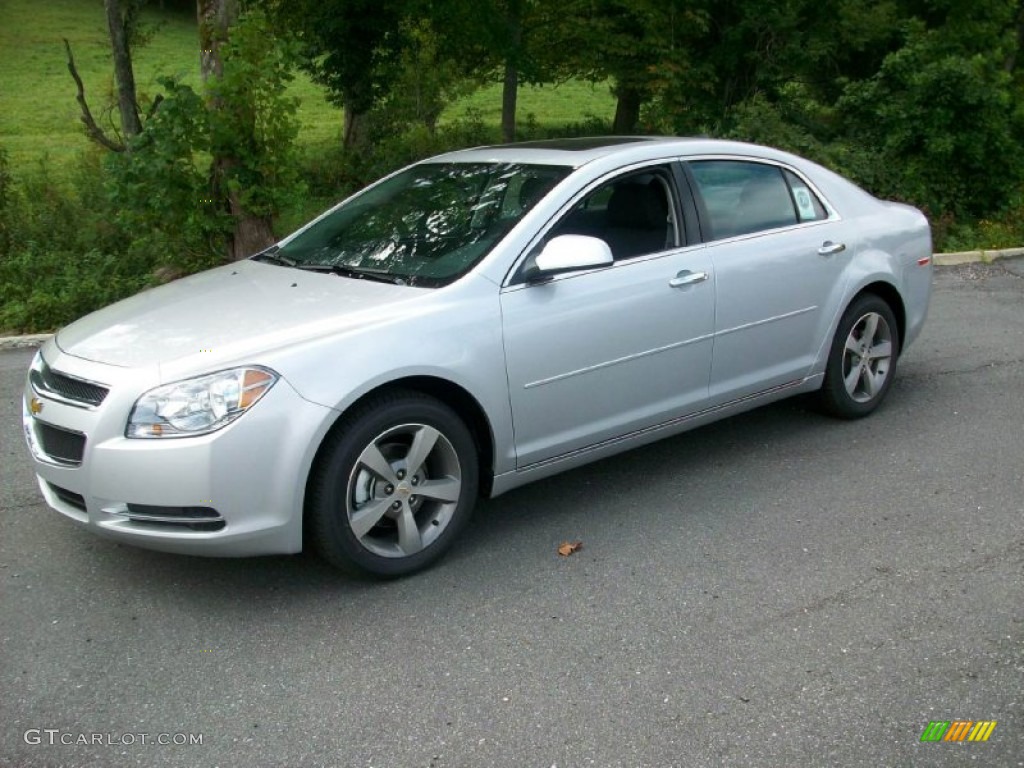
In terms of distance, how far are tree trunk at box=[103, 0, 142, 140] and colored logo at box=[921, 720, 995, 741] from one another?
1161 cm

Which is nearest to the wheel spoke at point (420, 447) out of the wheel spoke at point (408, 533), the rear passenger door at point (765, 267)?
the wheel spoke at point (408, 533)

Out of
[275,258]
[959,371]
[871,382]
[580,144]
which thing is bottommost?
[959,371]

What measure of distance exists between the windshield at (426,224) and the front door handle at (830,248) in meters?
1.61

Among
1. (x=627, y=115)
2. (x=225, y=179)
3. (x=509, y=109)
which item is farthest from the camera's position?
(x=627, y=115)

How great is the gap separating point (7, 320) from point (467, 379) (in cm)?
590

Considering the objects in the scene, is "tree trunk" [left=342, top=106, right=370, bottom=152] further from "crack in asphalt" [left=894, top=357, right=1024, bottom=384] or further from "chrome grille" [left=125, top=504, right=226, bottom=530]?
"chrome grille" [left=125, top=504, right=226, bottom=530]

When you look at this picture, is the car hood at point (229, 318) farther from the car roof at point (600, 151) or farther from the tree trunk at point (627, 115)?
the tree trunk at point (627, 115)

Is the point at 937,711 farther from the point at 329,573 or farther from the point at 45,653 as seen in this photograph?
the point at 45,653

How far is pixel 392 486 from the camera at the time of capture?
12.9 feet

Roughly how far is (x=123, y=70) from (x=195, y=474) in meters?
10.5

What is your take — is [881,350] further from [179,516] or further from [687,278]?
[179,516]

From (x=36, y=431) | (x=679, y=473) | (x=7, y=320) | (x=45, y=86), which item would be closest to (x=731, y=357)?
(x=679, y=473)

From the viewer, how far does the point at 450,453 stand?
160 inches

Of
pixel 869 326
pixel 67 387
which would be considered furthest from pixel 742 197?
pixel 67 387
